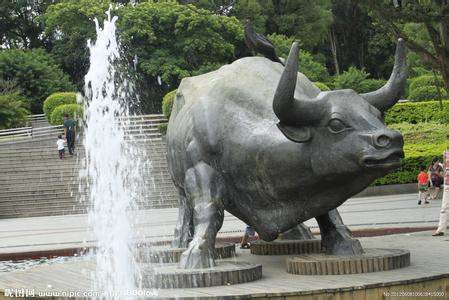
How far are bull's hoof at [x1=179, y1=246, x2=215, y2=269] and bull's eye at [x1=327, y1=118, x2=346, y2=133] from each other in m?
1.75

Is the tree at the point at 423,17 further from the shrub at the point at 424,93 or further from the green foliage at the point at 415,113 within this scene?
the shrub at the point at 424,93

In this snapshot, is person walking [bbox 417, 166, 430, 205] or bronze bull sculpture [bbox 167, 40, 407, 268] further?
person walking [bbox 417, 166, 430, 205]

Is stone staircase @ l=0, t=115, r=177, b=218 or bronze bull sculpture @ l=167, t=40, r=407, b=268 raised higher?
stone staircase @ l=0, t=115, r=177, b=218

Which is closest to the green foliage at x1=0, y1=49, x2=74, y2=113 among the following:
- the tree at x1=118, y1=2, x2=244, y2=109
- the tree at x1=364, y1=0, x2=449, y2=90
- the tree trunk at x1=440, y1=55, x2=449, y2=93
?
the tree at x1=118, y1=2, x2=244, y2=109

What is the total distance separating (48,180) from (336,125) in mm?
20969

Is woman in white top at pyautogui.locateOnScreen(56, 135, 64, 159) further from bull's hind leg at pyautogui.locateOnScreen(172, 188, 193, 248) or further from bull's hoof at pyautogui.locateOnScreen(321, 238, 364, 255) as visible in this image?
bull's hoof at pyautogui.locateOnScreen(321, 238, 364, 255)

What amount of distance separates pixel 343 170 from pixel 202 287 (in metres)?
1.63

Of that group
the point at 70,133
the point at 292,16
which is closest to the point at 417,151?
the point at 70,133

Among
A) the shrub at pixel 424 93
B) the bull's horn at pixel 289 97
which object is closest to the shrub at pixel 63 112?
the shrub at pixel 424 93

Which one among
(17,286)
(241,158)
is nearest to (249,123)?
(241,158)

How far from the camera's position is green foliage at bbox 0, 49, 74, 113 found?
4478 centimetres

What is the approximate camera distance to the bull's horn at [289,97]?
7.28 metres

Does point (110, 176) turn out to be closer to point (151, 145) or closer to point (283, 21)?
point (151, 145)

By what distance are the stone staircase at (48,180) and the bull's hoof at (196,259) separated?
51.8 feet
